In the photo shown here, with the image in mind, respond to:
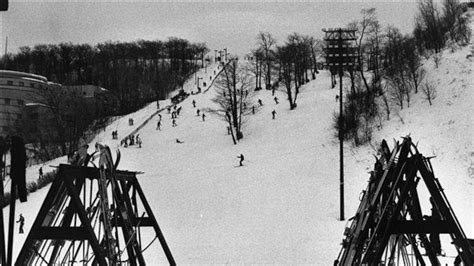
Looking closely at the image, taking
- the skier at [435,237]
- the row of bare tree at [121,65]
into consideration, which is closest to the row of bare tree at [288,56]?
the row of bare tree at [121,65]

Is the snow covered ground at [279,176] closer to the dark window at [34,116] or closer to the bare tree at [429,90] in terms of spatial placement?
the bare tree at [429,90]

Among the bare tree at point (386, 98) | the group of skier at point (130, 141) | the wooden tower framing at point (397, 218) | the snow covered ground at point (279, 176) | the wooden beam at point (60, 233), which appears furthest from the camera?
the group of skier at point (130, 141)

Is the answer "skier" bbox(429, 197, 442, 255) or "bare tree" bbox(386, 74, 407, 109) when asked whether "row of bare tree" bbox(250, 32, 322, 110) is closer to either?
"bare tree" bbox(386, 74, 407, 109)

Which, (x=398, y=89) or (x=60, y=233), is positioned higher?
(x=398, y=89)

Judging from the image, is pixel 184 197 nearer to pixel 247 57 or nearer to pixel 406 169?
pixel 406 169

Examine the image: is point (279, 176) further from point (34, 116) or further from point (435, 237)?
point (34, 116)

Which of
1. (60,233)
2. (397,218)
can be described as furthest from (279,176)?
(60,233)

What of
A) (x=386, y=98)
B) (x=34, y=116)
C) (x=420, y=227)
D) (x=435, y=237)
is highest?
(x=386, y=98)

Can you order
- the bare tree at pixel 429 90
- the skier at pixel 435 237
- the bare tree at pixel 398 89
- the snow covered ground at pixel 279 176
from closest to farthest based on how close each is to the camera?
the skier at pixel 435 237 < the snow covered ground at pixel 279 176 < the bare tree at pixel 429 90 < the bare tree at pixel 398 89
